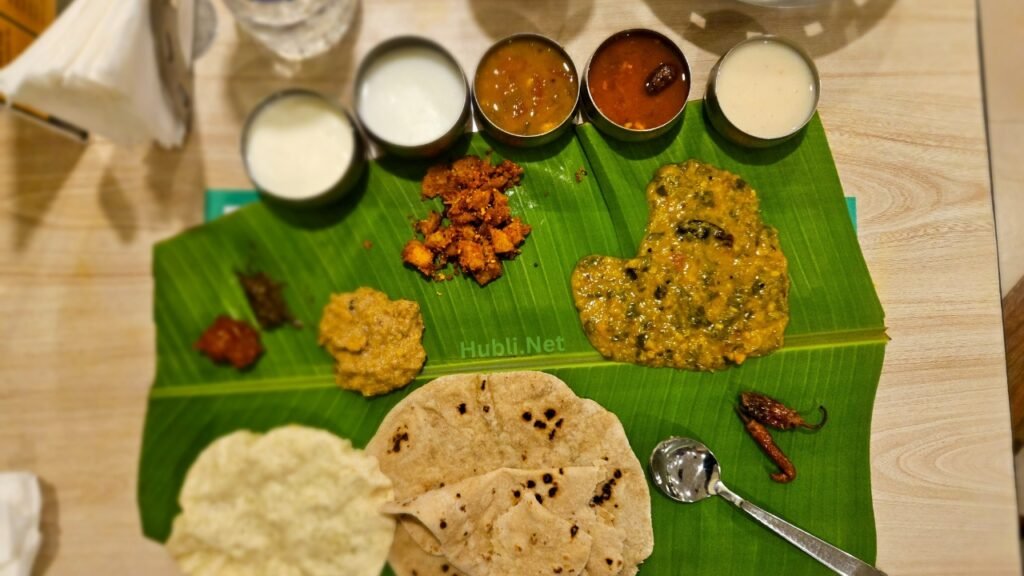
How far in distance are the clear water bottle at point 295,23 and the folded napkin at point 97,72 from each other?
38 centimetres

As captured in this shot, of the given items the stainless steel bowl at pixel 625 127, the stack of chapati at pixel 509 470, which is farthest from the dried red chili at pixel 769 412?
the stainless steel bowl at pixel 625 127

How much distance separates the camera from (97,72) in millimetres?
2100

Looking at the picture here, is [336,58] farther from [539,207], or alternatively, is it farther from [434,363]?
[434,363]

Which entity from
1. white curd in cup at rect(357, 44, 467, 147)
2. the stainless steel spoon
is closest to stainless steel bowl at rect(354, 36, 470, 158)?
white curd in cup at rect(357, 44, 467, 147)

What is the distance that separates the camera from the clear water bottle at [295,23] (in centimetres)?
235

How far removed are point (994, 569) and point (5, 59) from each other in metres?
4.47

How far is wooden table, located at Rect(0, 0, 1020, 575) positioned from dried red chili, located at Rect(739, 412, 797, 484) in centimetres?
42

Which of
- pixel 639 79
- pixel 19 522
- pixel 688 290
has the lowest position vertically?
pixel 19 522

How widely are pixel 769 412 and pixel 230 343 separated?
87.8 inches

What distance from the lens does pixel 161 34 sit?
8.25 ft

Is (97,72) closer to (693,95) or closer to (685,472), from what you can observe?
(693,95)

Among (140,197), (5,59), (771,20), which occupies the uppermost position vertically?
(771,20)

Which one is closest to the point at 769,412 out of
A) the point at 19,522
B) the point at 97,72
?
→ the point at 97,72

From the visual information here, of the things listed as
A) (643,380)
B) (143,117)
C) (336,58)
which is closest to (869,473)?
(643,380)
